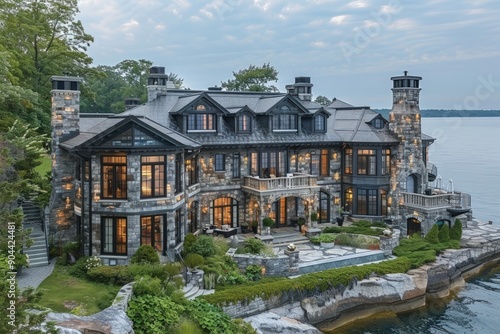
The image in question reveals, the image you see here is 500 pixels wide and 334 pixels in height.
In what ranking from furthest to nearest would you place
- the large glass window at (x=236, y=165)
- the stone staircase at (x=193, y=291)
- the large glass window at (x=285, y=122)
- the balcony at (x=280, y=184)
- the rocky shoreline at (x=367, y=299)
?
1. the large glass window at (x=285, y=122)
2. the large glass window at (x=236, y=165)
3. the balcony at (x=280, y=184)
4. the rocky shoreline at (x=367, y=299)
5. the stone staircase at (x=193, y=291)

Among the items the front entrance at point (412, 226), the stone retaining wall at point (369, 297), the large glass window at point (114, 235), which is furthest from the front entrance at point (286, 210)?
the large glass window at point (114, 235)

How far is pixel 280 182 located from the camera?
2955 centimetres

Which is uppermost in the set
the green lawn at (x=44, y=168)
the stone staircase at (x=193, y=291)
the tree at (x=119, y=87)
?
the tree at (x=119, y=87)

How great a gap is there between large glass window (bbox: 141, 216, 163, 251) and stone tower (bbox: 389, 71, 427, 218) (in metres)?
18.1

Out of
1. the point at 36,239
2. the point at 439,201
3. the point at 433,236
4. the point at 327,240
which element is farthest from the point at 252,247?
the point at 439,201

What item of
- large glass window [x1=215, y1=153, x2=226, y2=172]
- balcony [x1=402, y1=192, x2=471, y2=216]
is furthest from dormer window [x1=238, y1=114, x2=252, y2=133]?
balcony [x1=402, y1=192, x2=471, y2=216]

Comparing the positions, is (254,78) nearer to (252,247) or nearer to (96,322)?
(252,247)

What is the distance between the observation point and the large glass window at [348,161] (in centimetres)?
3416

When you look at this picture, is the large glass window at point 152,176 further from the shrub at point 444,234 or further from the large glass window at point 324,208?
the shrub at point 444,234

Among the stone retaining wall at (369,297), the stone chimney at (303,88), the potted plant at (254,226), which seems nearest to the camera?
the stone retaining wall at (369,297)

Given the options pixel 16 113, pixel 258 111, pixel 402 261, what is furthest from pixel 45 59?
pixel 402 261

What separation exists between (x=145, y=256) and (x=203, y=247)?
3.09 m

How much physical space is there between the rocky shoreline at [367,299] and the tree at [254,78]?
36.8 m

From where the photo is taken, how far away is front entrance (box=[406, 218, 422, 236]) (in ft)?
107
